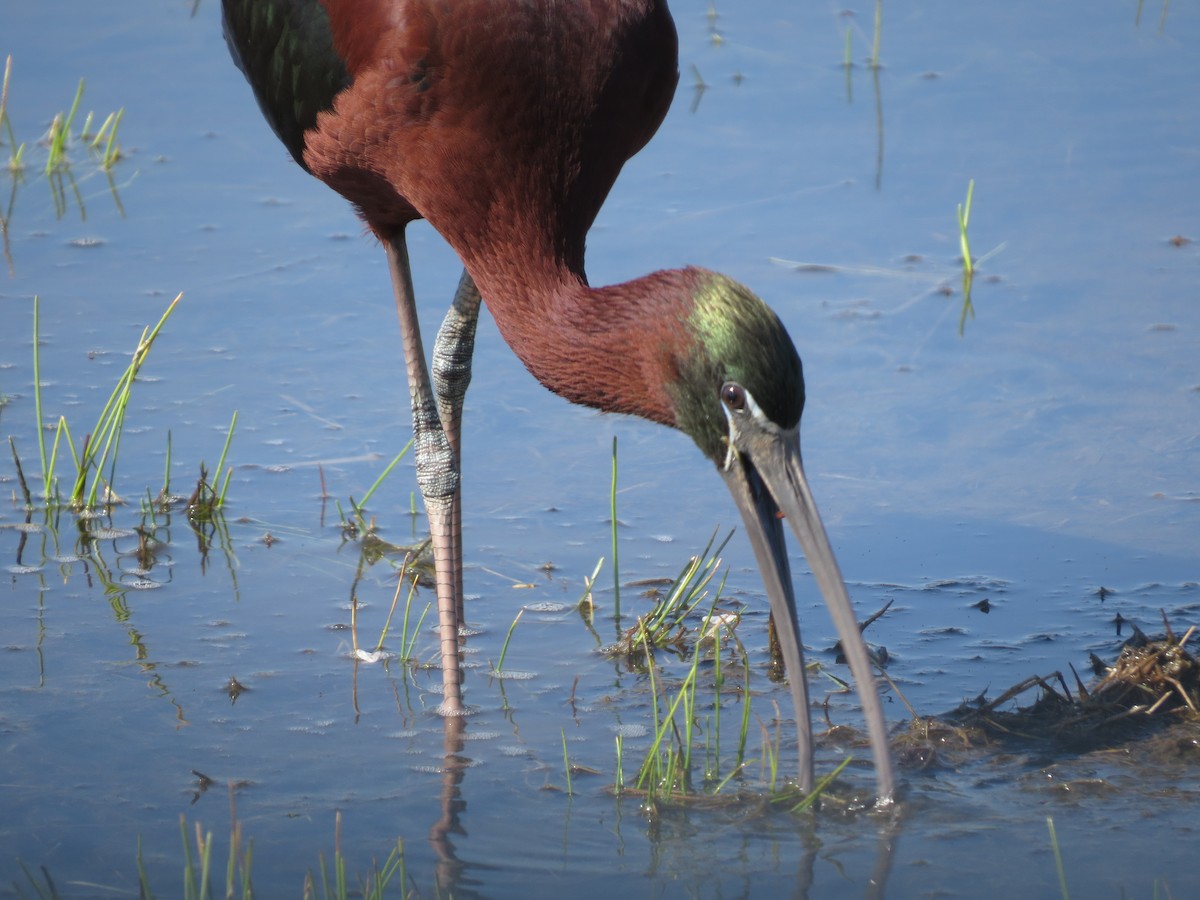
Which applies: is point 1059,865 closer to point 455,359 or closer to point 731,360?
point 731,360

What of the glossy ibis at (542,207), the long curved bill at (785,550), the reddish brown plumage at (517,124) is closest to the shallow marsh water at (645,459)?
the long curved bill at (785,550)

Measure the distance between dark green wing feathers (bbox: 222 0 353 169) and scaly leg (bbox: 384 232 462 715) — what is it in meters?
0.39

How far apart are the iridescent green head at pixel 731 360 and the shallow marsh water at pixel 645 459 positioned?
0.83 metres

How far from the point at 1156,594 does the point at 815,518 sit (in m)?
1.62

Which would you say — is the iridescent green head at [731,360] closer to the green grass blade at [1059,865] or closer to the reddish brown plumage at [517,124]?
the reddish brown plumage at [517,124]

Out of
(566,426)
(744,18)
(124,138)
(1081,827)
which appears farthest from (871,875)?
(744,18)

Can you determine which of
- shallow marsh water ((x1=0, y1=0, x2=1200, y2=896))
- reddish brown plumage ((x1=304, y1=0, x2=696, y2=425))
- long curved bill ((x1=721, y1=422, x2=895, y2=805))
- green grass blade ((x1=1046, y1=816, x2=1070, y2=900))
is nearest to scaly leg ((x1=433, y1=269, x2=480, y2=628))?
shallow marsh water ((x1=0, y1=0, x2=1200, y2=896))

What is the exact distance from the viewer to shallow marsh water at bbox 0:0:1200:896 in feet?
12.0

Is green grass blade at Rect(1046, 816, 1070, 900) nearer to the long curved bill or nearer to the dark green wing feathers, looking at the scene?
the long curved bill

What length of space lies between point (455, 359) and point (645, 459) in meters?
0.85

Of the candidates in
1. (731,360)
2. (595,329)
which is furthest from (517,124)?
(731,360)

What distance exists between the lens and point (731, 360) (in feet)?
10.9

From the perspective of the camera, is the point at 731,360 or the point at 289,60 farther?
the point at 289,60

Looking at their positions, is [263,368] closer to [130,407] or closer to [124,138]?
[130,407]
